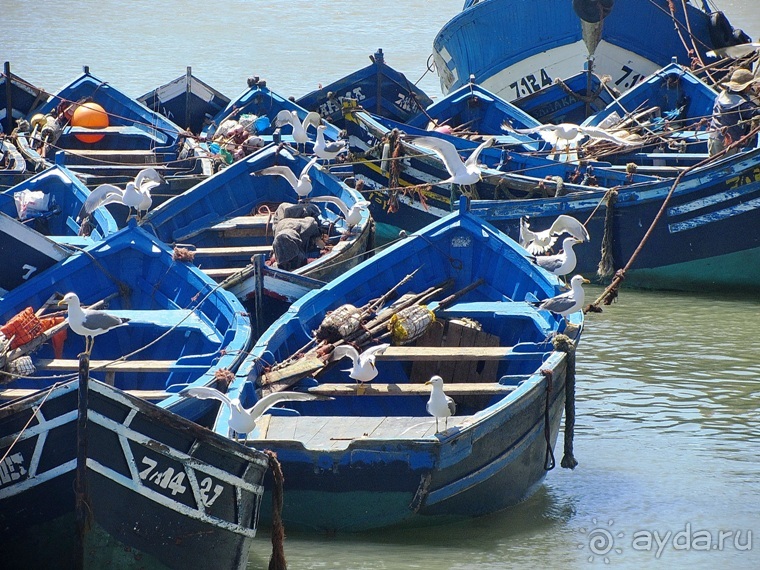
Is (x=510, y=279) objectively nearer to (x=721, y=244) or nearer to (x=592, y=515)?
(x=592, y=515)

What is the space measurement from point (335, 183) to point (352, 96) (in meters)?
6.97

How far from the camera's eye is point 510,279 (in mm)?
11141

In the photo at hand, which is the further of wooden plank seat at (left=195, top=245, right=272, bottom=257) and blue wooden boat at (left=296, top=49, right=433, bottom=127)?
blue wooden boat at (left=296, top=49, right=433, bottom=127)

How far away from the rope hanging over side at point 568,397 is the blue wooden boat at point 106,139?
769 cm

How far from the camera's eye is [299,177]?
14.7 m

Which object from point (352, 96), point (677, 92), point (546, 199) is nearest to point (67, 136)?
point (352, 96)

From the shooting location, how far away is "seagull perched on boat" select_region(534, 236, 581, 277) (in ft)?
35.5

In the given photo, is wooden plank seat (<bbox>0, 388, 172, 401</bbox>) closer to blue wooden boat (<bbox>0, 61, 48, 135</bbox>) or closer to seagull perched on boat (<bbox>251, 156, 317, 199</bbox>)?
seagull perched on boat (<bbox>251, 156, 317, 199</bbox>)

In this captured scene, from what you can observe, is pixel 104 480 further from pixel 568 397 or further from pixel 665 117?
pixel 665 117

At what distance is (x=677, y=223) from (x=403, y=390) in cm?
715

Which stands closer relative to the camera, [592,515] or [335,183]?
[592,515]

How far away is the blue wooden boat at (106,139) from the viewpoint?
16.9m

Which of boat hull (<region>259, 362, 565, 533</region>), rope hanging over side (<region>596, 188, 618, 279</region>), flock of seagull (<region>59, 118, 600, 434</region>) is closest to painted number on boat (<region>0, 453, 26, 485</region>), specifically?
flock of seagull (<region>59, 118, 600, 434</region>)

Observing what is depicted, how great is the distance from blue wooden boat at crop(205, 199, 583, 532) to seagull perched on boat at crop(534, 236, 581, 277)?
0.12 meters
